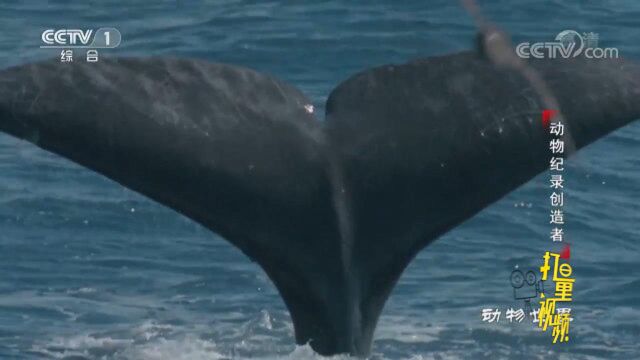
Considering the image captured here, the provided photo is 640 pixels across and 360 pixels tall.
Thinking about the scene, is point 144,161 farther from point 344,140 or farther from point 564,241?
point 564,241

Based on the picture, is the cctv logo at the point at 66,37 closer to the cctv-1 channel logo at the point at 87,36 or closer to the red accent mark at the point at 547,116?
the cctv-1 channel logo at the point at 87,36

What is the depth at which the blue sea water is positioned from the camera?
9047 millimetres

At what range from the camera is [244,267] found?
11.5 metres

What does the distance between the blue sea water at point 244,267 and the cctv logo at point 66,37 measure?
0.20 m

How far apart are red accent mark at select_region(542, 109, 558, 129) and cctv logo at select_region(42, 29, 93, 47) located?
30.2 ft

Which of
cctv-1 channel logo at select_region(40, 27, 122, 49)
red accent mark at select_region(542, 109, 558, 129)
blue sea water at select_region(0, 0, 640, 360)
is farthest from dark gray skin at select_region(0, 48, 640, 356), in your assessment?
cctv-1 channel logo at select_region(40, 27, 122, 49)

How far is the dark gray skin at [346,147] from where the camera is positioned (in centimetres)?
671

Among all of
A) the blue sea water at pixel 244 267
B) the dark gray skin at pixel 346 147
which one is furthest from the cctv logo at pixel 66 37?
the dark gray skin at pixel 346 147

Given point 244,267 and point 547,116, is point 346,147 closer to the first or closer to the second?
point 547,116

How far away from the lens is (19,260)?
1141 centimetres

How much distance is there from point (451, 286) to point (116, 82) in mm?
5138

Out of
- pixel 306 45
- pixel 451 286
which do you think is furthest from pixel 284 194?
pixel 306 45

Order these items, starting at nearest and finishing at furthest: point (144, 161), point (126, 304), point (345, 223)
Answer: point (144, 161)
point (345, 223)
point (126, 304)

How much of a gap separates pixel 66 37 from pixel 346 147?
11.3 meters
